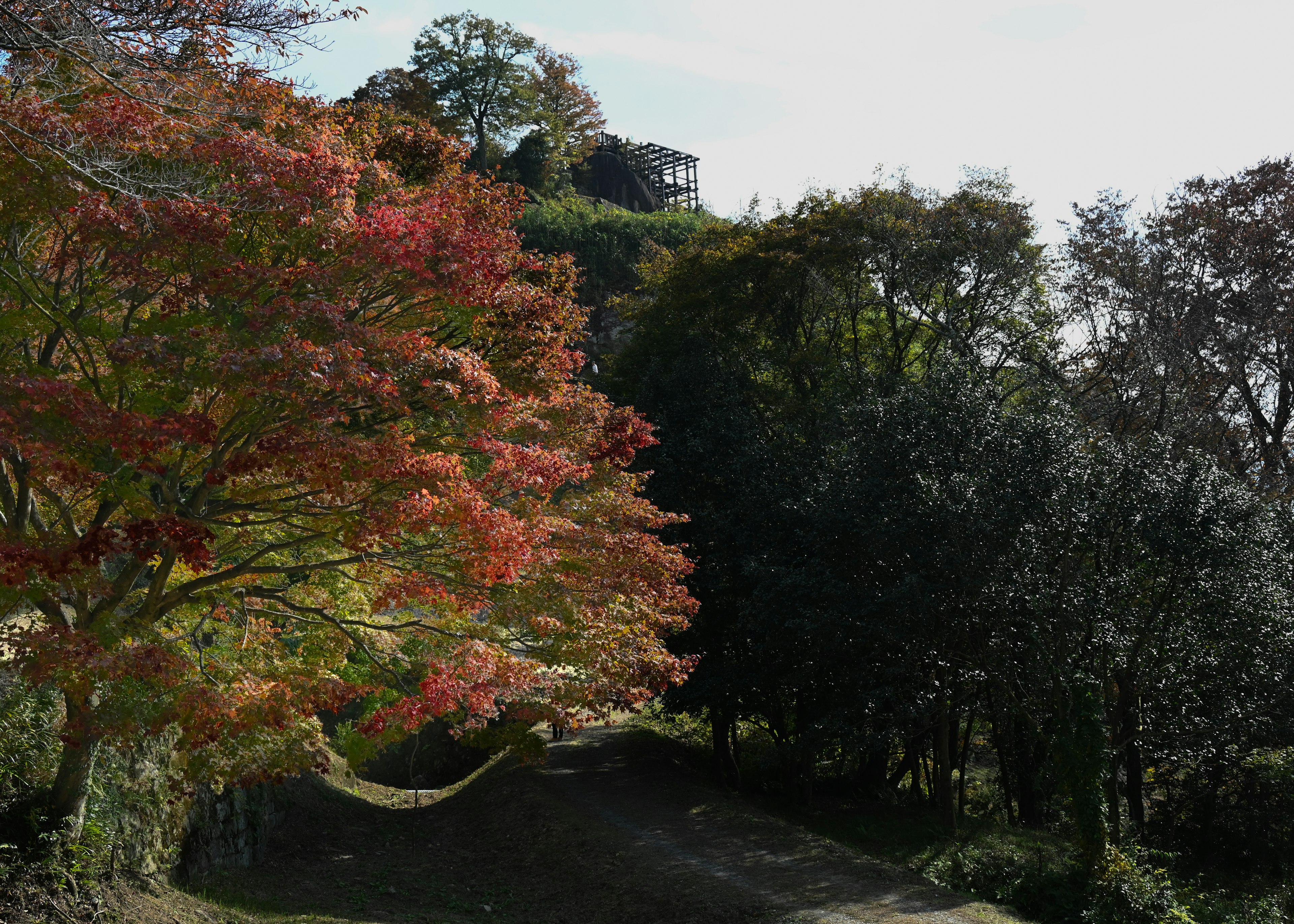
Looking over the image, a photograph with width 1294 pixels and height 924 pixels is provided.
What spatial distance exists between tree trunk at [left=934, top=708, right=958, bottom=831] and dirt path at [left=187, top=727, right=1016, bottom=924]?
3297mm

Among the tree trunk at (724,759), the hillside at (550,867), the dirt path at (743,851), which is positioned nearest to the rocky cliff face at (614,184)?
the tree trunk at (724,759)

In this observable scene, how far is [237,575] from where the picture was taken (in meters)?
8.95

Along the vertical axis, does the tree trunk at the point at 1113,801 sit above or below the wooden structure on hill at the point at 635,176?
below

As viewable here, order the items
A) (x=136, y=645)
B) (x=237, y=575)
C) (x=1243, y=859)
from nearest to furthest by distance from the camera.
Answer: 1. (x=136, y=645)
2. (x=237, y=575)
3. (x=1243, y=859)

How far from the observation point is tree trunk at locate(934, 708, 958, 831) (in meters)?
17.1

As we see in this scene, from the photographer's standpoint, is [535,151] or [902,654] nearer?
[902,654]

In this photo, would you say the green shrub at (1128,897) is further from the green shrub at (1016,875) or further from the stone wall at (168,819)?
the stone wall at (168,819)

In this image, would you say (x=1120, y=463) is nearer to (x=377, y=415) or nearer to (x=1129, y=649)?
(x=1129, y=649)

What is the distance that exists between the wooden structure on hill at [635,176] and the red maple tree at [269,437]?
40.5 meters

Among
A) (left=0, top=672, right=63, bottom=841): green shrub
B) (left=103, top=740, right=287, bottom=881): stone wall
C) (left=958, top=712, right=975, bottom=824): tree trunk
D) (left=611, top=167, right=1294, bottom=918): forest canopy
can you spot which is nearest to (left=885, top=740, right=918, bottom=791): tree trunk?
(left=611, top=167, right=1294, bottom=918): forest canopy

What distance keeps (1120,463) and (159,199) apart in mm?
14536

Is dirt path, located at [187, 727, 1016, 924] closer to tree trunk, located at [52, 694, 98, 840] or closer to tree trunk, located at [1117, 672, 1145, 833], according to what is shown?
tree trunk, located at [52, 694, 98, 840]

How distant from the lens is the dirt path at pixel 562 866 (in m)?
11.6

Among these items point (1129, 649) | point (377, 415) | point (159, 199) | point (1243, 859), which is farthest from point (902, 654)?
point (159, 199)
